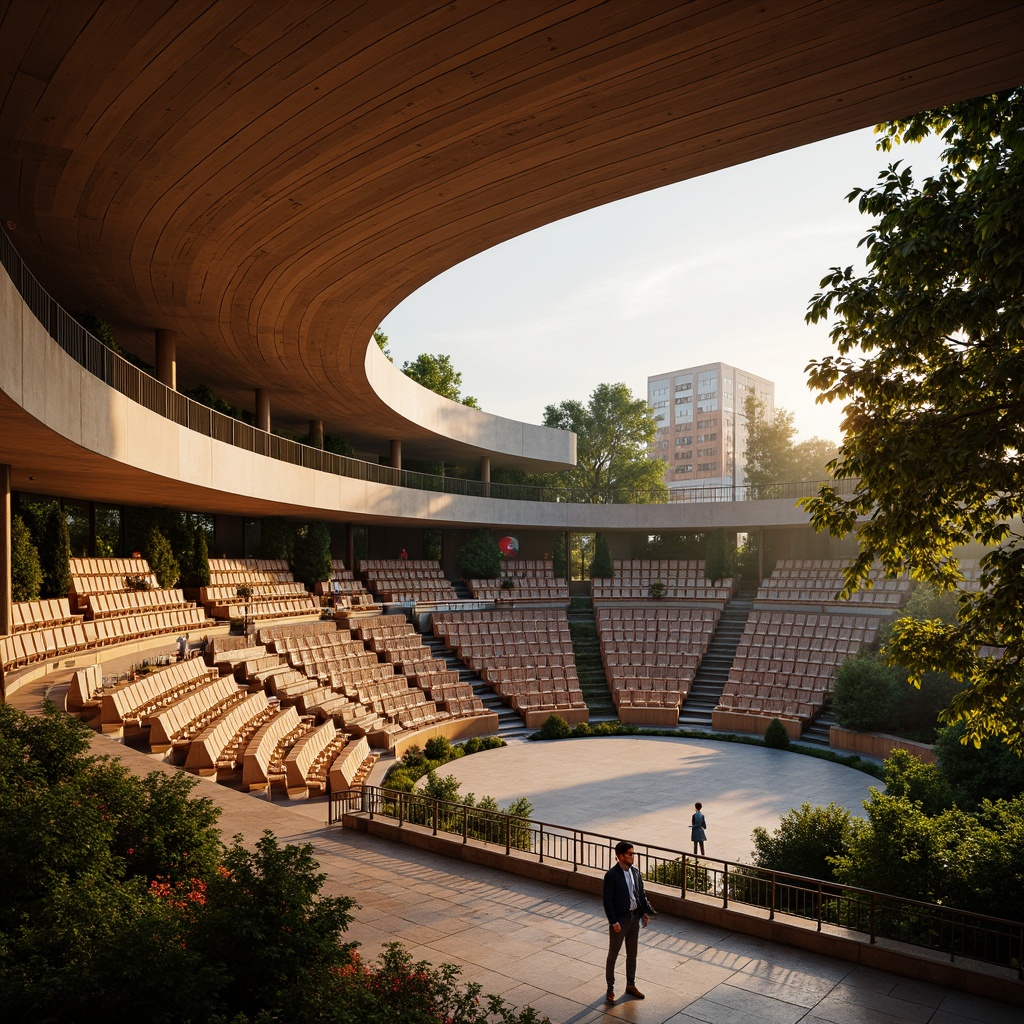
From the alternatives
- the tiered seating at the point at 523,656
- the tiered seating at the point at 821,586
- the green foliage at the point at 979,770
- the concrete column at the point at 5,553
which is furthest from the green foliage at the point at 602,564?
the concrete column at the point at 5,553

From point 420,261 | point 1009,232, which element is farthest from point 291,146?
point 1009,232

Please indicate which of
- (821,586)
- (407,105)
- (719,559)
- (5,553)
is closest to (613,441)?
(719,559)

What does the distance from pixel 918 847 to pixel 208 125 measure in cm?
1110

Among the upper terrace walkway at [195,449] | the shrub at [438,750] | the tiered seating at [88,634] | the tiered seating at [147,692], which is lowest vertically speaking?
the shrub at [438,750]

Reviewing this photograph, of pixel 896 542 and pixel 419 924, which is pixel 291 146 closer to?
pixel 896 542

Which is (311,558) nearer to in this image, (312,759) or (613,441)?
(312,759)

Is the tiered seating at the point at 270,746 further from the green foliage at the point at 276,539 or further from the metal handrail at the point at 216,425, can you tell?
the green foliage at the point at 276,539

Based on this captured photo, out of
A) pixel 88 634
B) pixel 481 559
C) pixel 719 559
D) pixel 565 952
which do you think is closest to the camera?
pixel 565 952

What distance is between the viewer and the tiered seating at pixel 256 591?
2201 centimetres

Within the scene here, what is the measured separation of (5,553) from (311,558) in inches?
507

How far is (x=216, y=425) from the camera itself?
1886 cm

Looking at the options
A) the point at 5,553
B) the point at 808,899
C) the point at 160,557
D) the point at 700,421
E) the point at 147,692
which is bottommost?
the point at 808,899

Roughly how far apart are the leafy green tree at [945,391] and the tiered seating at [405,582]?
23221 millimetres

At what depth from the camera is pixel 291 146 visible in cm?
913
